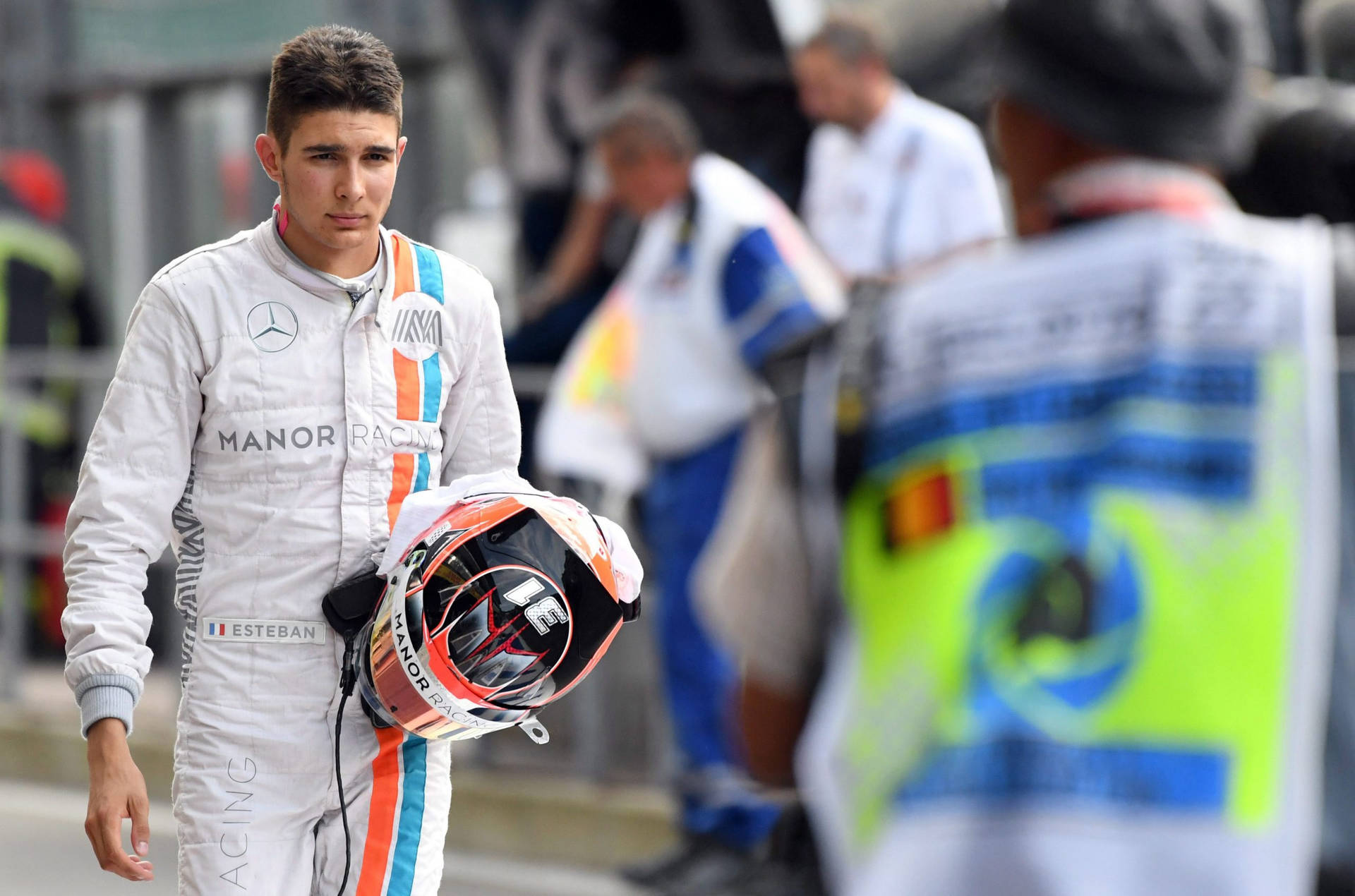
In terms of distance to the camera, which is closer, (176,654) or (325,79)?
(325,79)

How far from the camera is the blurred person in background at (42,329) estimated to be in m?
8.61

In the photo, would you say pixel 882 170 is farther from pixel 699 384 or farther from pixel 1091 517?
pixel 1091 517

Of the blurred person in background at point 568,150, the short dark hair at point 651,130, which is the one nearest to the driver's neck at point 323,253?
the short dark hair at point 651,130

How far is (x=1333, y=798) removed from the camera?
1.79 meters

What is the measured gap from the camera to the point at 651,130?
20.3 feet

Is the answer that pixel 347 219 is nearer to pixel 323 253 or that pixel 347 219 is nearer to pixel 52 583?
pixel 323 253

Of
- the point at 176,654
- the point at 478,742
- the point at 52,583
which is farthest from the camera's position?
the point at 52,583

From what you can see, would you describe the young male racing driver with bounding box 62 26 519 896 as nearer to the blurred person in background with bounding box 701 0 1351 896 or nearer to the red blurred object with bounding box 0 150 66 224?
the blurred person in background with bounding box 701 0 1351 896

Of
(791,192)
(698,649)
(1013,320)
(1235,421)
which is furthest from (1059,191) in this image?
(791,192)

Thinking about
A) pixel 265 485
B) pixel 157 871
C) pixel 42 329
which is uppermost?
pixel 265 485

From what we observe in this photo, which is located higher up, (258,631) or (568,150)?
(258,631)

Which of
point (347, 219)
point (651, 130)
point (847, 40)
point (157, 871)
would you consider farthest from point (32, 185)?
point (347, 219)

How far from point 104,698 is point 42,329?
280 inches

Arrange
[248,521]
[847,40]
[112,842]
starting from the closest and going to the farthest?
[112,842] < [248,521] < [847,40]
